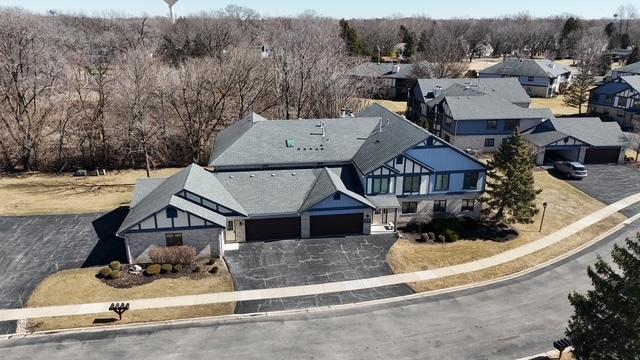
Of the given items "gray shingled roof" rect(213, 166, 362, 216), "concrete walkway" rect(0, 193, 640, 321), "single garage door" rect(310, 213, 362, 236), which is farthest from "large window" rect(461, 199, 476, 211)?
"single garage door" rect(310, 213, 362, 236)

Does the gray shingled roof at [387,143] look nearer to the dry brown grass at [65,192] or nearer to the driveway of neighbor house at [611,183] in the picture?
the driveway of neighbor house at [611,183]

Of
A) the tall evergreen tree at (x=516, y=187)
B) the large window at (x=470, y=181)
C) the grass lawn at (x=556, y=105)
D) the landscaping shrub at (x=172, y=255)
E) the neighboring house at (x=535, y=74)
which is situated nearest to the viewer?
the landscaping shrub at (x=172, y=255)

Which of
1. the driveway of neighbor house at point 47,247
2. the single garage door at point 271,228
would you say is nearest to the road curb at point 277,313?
the driveway of neighbor house at point 47,247

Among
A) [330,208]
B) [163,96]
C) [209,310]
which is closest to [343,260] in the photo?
[330,208]

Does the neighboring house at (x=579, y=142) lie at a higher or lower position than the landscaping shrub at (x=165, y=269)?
higher

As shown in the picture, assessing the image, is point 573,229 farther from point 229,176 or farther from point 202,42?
point 202,42

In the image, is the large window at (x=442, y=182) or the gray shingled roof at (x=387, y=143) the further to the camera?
the large window at (x=442, y=182)

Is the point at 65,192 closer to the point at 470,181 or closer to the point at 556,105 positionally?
the point at 470,181
